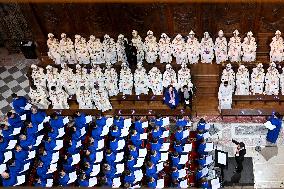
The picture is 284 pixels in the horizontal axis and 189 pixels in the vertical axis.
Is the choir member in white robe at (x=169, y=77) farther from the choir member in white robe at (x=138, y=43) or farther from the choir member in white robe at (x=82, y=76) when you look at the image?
the choir member in white robe at (x=82, y=76)

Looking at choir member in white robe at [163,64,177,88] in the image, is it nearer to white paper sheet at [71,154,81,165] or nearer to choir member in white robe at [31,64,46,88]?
white paper sheet at [71,154,81,165]

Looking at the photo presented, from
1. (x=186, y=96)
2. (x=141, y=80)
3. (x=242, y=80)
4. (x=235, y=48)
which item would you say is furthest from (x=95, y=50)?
(x=242, y=80)

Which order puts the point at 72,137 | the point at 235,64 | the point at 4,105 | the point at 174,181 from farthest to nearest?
the point at 4,105
the point at 235,64
the point at 72,137
the point at 174,181

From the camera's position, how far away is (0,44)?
1900 cm

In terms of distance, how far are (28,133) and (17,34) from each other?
203 inches

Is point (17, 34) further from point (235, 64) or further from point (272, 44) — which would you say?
point (272, 44)

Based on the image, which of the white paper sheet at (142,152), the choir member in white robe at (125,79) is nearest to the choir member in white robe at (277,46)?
the choir member in white robe at (125,79)

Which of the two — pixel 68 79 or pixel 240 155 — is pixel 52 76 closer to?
pixel 68 79

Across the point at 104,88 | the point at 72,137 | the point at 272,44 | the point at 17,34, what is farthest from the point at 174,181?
the point at 17,34

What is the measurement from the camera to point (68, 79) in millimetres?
16266

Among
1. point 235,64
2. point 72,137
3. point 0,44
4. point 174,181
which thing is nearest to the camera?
point 174,181

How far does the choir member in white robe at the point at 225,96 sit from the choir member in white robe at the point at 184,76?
1048 mm

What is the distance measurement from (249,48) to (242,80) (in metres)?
1.41

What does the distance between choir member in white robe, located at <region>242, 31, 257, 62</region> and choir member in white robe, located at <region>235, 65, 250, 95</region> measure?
1118mm
